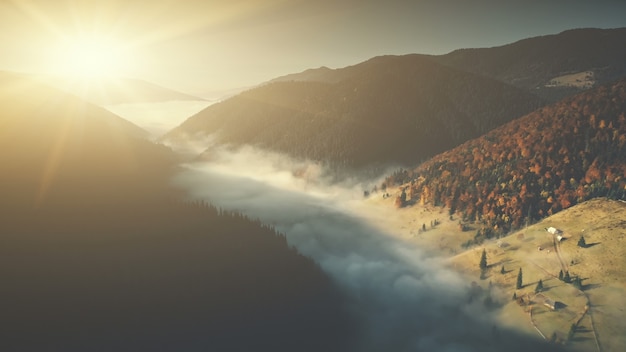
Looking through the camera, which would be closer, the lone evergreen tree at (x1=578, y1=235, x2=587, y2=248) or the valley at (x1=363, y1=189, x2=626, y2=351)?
the valley at (x1=363, y1=189, x2=626, y2=351)

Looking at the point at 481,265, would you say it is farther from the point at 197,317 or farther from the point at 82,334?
the point at 82,334

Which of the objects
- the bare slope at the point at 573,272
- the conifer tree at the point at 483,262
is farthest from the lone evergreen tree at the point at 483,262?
the bare slope at the point at 573,272

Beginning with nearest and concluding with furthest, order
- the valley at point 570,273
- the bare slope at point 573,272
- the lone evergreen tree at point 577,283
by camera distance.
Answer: the bare slope at point 573,272
the valley at point 570,273
the lone evergreen tree at point 577,283

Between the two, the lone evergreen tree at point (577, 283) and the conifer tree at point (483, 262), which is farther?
the conifer tree at point (483, 262)

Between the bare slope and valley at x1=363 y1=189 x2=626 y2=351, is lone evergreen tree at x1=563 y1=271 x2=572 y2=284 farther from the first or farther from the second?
valley at x1=363 y1=189 x2=626 y2=351

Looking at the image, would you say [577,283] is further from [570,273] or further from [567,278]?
[570,273]

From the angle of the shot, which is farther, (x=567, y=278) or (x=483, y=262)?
(x=483, y=262)

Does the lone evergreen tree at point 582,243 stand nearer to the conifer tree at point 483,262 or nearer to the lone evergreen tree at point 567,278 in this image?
the lone evergreen tree at point 567,278

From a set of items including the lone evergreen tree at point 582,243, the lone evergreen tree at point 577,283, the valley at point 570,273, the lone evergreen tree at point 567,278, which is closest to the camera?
the valley at point 570,273

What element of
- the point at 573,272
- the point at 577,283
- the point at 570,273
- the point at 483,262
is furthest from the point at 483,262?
the point at 577,283

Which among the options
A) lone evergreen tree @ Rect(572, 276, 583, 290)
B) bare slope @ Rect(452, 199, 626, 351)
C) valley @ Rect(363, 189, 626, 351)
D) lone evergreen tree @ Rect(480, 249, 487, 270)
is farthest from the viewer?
lone evergreen tree @ Rect(480, 249, 487, 270)

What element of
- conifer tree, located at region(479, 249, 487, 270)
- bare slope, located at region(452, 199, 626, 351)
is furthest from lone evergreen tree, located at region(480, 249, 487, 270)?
bare slope, located at region(452, 199, 626, 351)
